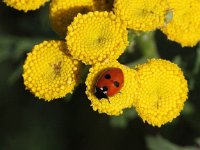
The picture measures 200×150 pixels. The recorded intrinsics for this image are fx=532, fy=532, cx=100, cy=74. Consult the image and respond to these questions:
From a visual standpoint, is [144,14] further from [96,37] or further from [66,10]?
[66,10]

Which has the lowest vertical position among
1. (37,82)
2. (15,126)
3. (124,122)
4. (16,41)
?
(15,126)

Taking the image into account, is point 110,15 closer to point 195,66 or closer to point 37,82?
point 37,82

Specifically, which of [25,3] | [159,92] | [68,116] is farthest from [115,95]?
[68,116]

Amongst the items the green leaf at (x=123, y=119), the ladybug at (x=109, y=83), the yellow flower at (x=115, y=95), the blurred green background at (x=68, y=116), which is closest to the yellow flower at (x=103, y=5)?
the yellow flower at (x=115, y=95)

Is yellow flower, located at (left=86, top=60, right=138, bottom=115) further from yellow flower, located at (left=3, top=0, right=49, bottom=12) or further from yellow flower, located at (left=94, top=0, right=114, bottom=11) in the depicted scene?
yellow flower, located at (left=3, top=0, right=49, bottom=12)

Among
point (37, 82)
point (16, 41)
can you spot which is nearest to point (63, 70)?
point (37, 82)

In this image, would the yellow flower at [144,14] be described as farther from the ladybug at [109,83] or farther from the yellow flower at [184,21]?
the ladybug at [109,83]

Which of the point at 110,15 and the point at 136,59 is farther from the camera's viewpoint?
the point at 136,59

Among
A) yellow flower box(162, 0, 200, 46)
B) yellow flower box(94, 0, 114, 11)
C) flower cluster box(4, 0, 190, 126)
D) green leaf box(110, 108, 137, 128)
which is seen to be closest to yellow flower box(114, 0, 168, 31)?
flower cluster box(4, 0, 190, 126)
